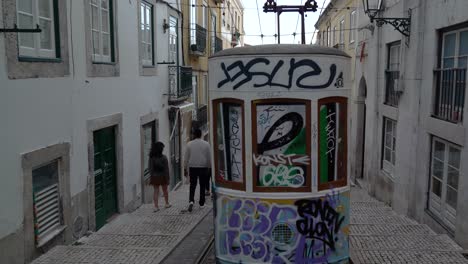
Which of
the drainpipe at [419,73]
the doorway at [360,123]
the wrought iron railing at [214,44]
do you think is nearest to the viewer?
the drainpipe at [419,73]

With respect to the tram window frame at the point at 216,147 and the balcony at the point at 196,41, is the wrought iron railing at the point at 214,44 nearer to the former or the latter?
the balcony at the point at 196,41

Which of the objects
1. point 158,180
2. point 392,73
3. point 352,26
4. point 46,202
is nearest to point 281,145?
point 46,202

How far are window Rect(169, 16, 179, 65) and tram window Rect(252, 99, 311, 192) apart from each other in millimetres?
9522

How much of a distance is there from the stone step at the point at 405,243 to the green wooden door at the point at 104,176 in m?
4.34

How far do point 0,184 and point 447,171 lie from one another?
651cm

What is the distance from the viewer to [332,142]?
490 cm

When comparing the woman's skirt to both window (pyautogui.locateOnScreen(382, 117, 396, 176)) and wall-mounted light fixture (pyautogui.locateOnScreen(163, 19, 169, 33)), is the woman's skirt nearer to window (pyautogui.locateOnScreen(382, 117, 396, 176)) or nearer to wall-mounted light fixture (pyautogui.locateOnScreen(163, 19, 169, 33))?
wall-mounted light fixture (pyautogui.locateOnScreen(163, 19, 169, 33))

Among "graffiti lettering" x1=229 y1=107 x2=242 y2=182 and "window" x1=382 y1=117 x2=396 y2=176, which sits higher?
"graffiti lettering" x1=229 y1=107 x2=242 y2=182

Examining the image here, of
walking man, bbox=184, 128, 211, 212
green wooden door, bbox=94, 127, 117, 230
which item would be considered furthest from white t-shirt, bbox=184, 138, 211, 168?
green wooden door, bbox=94, 127, 117, 230

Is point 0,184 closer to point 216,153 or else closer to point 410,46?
point 216,153

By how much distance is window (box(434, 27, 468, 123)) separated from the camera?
7.41 metres

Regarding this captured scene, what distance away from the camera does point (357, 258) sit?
19.6ft

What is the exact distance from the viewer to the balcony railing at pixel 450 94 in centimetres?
742

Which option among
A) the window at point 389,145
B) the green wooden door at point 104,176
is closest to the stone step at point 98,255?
the green wooden door at point 104,176
